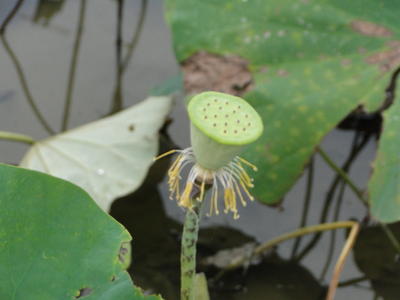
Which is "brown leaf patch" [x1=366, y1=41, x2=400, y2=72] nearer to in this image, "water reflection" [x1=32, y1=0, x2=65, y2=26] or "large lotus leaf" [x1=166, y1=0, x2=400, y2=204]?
"large lotus leaf" [x1=166, y1=0, x2=400, y2=204]

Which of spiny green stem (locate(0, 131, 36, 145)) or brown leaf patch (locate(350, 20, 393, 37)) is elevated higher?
brown leaf patch (locate(350, 20, 393, 37))

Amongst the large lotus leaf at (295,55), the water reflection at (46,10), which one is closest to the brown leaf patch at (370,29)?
the large lotus leaf at (295,55)

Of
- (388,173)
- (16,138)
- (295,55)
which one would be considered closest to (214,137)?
(388,173)

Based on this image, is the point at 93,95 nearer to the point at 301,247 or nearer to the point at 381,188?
the point at 301,247

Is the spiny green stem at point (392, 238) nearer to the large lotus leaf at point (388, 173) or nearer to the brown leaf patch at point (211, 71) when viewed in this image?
the large lotus leaf at point (388, 173)

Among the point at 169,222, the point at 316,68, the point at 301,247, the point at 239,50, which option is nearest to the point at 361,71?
the point at 316,68

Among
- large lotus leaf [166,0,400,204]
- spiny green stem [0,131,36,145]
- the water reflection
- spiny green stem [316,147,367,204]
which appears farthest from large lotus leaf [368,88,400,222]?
the water reflection

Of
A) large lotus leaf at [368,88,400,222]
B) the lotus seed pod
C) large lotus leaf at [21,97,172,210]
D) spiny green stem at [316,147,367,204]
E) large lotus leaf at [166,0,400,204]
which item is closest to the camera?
the lotus seed pod
